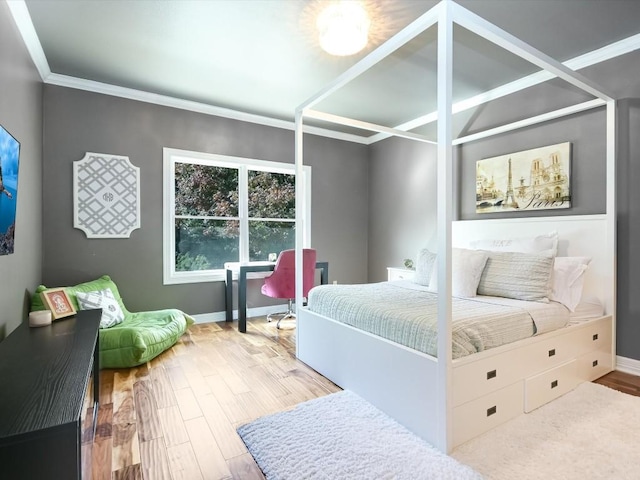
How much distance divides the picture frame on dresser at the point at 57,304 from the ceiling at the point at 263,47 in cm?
193

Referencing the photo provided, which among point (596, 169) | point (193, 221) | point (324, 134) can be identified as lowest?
point (193, 221)

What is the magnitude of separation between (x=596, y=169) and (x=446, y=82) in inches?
81.2

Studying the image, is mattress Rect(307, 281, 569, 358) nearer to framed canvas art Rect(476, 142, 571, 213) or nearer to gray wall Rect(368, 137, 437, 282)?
framed canvas art Rect(476, 142, 571, 213)

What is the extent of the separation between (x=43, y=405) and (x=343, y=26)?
2.57 metres

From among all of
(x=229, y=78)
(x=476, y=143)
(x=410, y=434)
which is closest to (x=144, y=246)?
(x=229, y=78)

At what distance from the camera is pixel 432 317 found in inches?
76.3

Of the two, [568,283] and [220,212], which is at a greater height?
[220,212]

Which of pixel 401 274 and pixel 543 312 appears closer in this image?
pixel 543 312

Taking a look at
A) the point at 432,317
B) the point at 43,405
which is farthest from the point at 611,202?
the point at 43,405

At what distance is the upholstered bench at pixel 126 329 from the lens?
2.73m

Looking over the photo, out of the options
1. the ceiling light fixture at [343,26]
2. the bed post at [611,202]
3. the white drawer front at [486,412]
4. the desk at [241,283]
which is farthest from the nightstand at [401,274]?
the ceiling light fixture at [343,26]

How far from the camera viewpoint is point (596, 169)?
2807 millimetres

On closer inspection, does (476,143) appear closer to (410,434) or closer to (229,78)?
(229,78)

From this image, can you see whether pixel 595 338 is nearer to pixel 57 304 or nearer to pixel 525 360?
pixel 525 360
